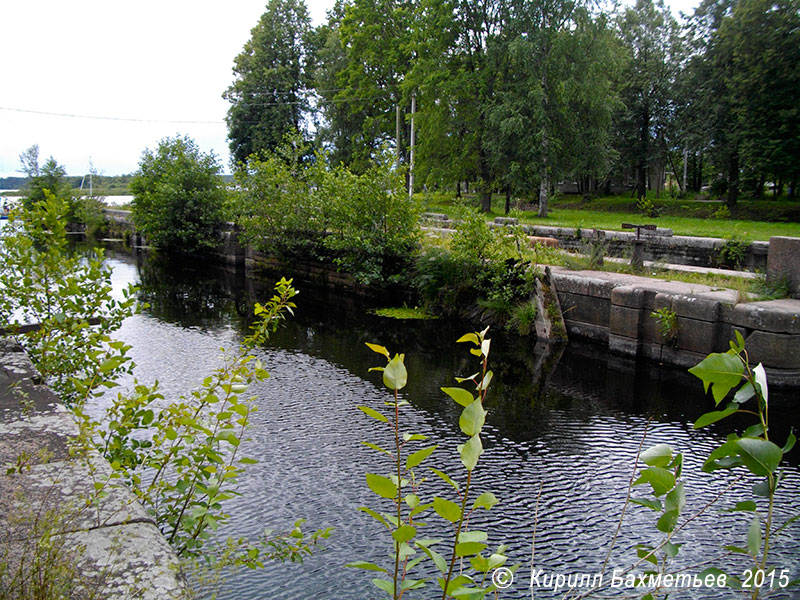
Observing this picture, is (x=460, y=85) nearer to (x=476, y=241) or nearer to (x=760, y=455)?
(x=476, y=241)

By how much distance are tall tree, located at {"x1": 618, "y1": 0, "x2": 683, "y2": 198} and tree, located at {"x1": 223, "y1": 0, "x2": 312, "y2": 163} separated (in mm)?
19550

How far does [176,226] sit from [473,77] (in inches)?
535

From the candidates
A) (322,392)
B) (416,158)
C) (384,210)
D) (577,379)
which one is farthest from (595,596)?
(416,158)

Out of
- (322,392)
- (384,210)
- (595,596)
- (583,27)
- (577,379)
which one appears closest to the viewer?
(595,596)

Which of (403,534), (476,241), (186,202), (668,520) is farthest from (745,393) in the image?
(186,202)

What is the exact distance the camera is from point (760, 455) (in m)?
1.45

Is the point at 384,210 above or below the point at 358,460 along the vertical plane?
above

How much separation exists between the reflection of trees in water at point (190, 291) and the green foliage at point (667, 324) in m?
7.28

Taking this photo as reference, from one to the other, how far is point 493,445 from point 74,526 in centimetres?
476

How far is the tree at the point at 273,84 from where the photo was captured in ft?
143

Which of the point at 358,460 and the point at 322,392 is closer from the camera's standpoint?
the point at 358,460

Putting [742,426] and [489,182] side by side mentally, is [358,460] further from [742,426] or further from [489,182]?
[489,182]

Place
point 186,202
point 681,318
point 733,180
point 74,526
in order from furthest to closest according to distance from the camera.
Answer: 1. point 733,180
2. point 186,202
3. point 681,318
4. point 74,526

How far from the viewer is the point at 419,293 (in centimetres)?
1402
